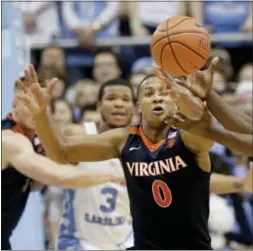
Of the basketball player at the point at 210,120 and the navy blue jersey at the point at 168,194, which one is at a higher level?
the basketball player at the point at 210,120

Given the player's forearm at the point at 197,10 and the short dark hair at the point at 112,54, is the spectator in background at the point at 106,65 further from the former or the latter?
the player's forearm at the point at 197,10

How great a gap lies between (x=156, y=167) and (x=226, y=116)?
1.54ft

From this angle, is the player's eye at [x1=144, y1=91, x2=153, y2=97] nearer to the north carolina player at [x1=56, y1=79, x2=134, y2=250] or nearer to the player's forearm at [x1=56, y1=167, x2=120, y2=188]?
the player's forearm at [x1=56, y1=167, x2=120, y2=188]

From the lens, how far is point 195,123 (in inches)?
160

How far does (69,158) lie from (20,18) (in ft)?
7.82

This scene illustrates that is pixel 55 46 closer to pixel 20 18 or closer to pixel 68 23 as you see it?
pixel 68 23

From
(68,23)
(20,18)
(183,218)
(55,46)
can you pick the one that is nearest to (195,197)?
(183,218)

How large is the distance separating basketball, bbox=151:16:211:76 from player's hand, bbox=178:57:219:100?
0.10 m

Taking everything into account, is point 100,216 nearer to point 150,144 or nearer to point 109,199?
point 109,199

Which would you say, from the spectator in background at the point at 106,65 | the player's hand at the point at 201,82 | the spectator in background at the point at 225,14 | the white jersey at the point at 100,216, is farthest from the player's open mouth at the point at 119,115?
the spectator in background at the point at 225,14

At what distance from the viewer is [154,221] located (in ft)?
15.0

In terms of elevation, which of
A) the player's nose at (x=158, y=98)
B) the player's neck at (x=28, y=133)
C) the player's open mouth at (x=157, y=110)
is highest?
the player's nose at (x=158, y=98)

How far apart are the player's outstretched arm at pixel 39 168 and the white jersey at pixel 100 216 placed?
0.57m

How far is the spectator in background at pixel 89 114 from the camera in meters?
6.89
